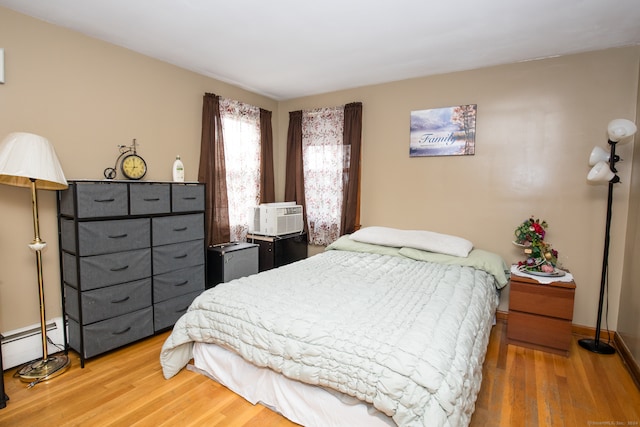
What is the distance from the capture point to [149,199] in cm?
266

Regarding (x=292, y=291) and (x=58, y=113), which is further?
(x=58, y=113)

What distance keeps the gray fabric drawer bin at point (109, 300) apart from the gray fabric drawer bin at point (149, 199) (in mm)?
589

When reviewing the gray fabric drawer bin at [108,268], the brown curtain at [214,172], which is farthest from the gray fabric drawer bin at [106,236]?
the brown curtain at [214,172]

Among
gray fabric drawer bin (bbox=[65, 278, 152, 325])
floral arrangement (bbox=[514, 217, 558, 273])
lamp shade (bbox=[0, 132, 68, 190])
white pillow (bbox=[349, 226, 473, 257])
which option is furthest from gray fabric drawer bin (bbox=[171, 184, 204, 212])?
floral arrangement (bbox=[514, 217, 558, 273])

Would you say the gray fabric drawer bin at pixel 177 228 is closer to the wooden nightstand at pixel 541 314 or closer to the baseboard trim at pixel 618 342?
the wooden nightstand at pixel 541 314

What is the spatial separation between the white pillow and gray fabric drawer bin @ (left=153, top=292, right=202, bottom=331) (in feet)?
6.14

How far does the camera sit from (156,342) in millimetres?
2756

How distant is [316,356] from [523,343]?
212 cm

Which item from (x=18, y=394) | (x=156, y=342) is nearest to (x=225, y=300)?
(x=156, y=342)

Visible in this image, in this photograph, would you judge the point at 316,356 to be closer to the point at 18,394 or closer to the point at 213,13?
the point at 18,394

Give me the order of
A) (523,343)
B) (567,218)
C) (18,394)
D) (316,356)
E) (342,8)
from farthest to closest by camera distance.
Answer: (567,218) < (523,343) < (342,8) < (18,394) < (316,356)

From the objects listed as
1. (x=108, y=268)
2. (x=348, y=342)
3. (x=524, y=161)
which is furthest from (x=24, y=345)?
(x=524, y=161)

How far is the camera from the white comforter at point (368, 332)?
1.35 meters

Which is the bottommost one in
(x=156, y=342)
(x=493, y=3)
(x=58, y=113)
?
(x=156, y=342)
